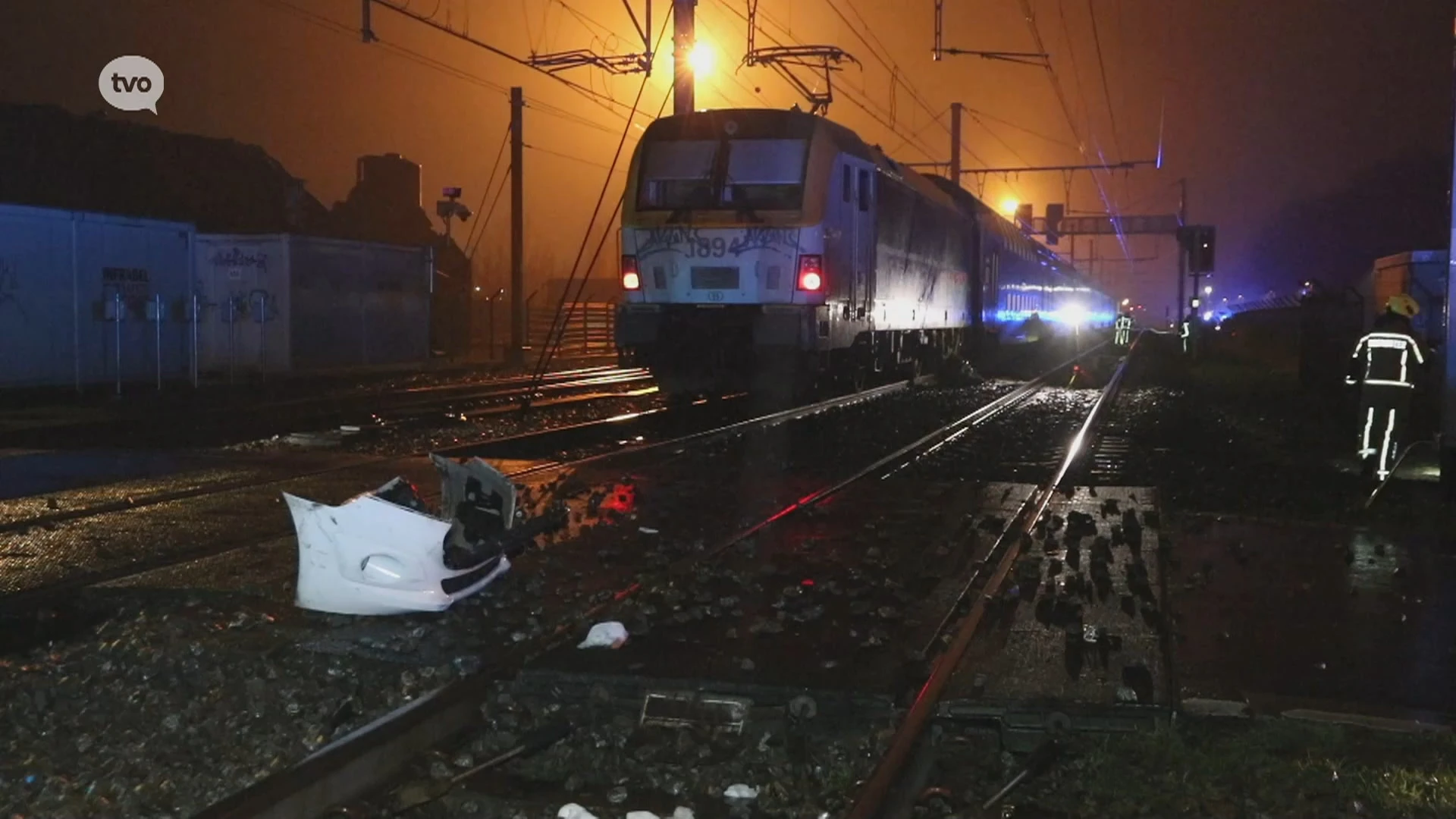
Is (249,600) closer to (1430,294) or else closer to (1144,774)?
(1144,774)

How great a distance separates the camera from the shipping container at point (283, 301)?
91.2ft

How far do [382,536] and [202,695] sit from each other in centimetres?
154

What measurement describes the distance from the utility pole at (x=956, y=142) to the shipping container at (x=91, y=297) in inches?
1050

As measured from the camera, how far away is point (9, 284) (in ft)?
69.8

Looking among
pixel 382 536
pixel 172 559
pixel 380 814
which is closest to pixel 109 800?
pixel 380 814

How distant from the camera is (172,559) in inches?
330

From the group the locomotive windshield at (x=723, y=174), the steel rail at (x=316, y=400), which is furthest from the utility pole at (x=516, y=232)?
the locomotive windshield at (x=723, y=174)

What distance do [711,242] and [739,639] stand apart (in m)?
→ 11.0

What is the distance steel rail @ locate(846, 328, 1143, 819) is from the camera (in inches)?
174

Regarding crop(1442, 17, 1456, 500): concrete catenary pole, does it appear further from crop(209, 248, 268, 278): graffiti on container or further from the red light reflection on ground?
crop(209, 248, 268, 278): graffiti on container

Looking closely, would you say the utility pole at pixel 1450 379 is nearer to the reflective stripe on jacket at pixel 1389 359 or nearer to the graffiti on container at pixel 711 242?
the reflective stripe on jacket at pixel 1389 359

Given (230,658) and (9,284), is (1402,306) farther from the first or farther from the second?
(9,284)

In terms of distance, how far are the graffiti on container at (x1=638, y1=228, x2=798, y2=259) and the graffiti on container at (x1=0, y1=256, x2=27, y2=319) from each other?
1077 centimetres

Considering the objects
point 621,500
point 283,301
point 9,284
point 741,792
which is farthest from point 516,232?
point 741,792
